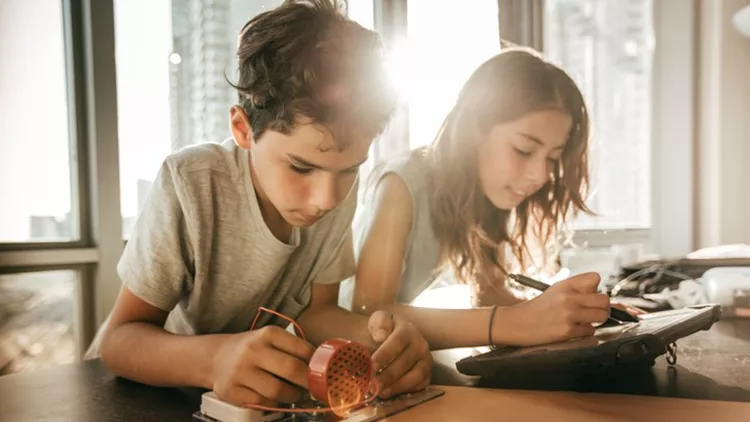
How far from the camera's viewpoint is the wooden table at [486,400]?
1.25 ft

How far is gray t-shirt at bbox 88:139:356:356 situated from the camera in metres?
0.54

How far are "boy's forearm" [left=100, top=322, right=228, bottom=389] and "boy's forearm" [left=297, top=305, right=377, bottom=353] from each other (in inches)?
5.6

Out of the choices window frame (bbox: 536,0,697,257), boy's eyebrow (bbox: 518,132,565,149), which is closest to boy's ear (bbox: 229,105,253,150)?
boy's eyebrow (bbox: 518,132,565,149)

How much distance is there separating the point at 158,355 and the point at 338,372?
183mm

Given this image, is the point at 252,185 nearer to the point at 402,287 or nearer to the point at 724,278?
the point at 402,287

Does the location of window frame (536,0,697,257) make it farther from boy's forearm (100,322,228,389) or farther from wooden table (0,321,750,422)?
boy's forearm (100,322,228,389)

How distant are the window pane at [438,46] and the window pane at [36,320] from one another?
78 cm

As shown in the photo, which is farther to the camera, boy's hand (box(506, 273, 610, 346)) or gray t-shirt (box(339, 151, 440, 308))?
gray t-shirt (box(339, 151, 440, 308))

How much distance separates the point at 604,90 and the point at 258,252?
5.29ft

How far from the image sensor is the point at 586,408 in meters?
0.39

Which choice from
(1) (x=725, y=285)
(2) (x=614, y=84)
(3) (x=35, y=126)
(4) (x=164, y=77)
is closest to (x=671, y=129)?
(2) (x=614, y=84)

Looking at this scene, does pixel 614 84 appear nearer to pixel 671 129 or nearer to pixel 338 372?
pixel 671 129

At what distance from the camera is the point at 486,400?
0.41 m

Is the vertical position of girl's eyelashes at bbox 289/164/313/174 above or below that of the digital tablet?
above
